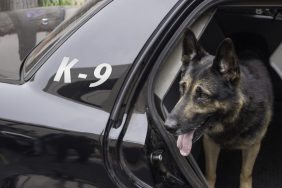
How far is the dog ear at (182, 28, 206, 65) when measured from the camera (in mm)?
2188

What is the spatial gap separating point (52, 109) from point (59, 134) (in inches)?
4.5

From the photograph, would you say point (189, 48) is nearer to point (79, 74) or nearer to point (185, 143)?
point (185, 143)

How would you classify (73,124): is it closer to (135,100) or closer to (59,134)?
(59,134)

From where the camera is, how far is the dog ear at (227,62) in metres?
2.26

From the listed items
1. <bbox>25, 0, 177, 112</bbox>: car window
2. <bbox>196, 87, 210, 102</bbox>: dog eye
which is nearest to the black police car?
<bbox>25, 0, 177, 112</bbox>: car window

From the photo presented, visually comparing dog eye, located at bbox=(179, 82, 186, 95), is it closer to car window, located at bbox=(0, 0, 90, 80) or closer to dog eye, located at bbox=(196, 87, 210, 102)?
dog eye, located at bbox=(196, 87, 210, 102)

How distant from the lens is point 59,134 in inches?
79.7

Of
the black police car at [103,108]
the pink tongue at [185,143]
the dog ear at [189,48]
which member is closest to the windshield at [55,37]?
the black police car at [103,108]

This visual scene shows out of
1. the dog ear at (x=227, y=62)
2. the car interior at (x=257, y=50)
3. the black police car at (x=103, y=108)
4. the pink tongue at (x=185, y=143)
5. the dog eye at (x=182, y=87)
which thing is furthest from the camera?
the car interior at (x=257, y=50)

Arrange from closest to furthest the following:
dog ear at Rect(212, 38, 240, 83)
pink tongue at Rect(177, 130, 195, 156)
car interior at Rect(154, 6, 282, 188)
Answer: pink tongue at Rect(177, 130, 195, 156), dog ear at Rect(212, 38, 240, 83), car interior at Rect(154, 6, 282, 188)

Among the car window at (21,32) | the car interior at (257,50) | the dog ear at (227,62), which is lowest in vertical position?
the car interior at (257,50)

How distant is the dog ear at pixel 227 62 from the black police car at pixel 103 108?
0.19 m

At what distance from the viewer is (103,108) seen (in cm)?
203

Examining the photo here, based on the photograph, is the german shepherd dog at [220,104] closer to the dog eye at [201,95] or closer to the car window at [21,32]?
the dog eye at [201,95]
